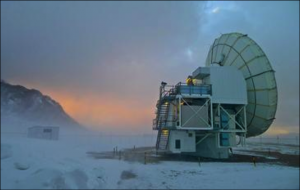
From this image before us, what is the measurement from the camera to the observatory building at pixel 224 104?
104 feet

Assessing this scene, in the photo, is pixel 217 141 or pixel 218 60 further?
pixel 218 60

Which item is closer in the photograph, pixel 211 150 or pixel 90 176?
pixel 90 176

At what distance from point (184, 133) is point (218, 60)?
38.3 feet

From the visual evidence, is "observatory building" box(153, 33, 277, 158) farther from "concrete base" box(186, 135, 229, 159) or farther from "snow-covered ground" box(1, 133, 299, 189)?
"snow-covered ground" box(1, 133, 299, 189)

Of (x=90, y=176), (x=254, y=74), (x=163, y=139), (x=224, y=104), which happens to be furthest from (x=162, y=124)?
(x=90, y=176)

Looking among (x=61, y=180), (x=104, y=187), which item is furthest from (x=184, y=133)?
(x=61, y=180)

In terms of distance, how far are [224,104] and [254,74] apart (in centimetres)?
514

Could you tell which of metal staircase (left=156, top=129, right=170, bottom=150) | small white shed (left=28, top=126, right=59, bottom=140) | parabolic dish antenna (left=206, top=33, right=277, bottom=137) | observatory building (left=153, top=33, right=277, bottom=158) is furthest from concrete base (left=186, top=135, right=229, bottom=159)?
small white shed (left=28, top=126, right=59, bottom=140)

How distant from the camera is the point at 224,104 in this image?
33.8 m

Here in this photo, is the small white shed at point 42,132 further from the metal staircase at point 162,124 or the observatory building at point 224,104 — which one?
the observatory building at point 224,104

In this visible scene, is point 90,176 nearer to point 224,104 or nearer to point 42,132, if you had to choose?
point 224,104

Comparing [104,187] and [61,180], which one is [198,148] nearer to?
[104,187]

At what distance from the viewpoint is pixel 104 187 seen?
46.5 ft

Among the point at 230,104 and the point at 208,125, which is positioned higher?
the point at 230,104
